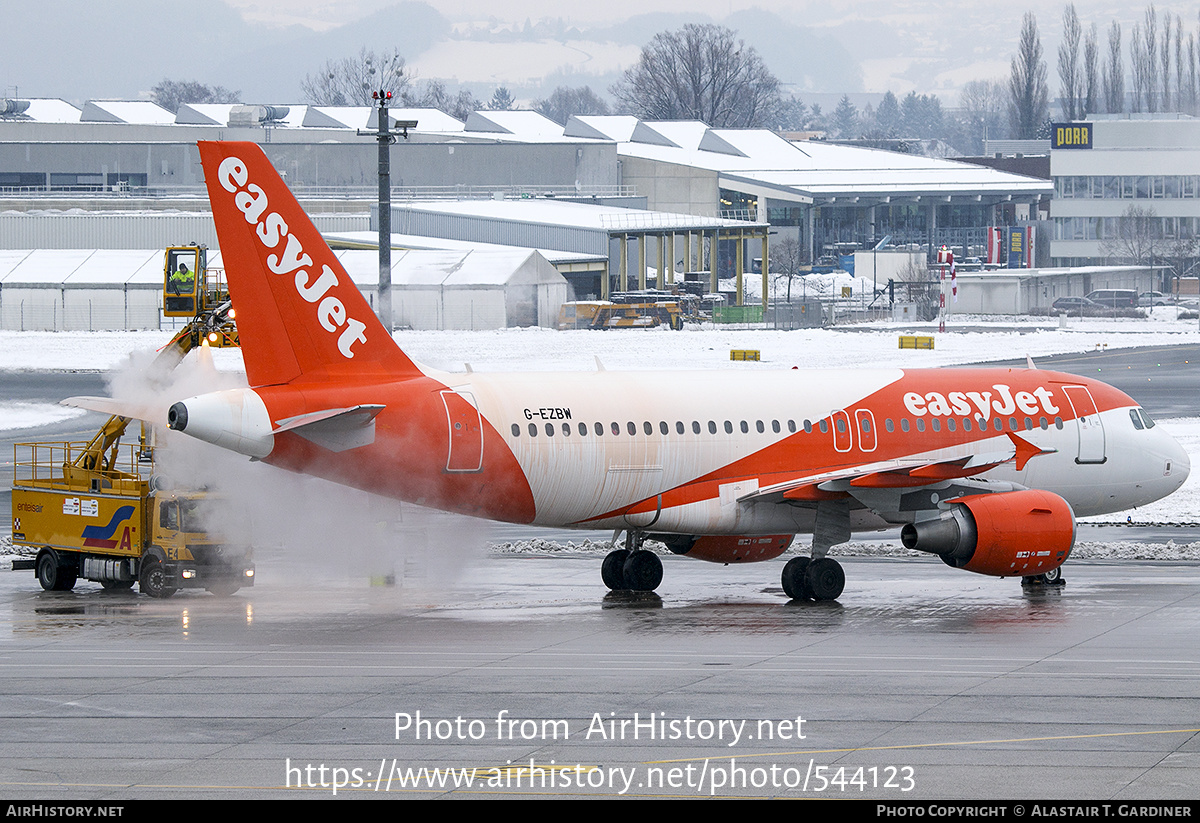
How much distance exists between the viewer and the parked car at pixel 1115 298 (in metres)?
117

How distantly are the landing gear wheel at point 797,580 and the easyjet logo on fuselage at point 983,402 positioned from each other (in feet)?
12.3

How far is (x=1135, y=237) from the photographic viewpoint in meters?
142

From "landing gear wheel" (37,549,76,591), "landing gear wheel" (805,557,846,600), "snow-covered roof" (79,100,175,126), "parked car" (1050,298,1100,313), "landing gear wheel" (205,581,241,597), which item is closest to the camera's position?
"landing gear wheel" (805,557,846,600)

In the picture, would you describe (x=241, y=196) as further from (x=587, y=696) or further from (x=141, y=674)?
(x=587, y=696)

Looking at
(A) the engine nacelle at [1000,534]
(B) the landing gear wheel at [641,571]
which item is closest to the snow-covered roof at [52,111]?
(B) the landing gear wheel at [641,571]

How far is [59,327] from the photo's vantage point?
3846 inches

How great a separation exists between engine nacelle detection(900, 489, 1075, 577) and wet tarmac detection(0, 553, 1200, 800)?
946mm

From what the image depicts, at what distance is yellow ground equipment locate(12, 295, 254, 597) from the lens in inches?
1203

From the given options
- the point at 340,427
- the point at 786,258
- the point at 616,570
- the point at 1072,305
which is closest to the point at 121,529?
the point at 340,427

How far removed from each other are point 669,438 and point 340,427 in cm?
626

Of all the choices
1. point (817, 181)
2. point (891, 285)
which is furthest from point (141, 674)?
point (817, 181)

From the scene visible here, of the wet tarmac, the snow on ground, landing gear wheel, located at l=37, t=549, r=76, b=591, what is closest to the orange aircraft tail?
the wet tarmac

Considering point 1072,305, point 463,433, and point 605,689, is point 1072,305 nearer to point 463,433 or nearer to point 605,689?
point 463,433

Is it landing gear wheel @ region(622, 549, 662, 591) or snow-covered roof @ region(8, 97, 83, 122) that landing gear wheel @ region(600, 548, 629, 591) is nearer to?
landing gear wheel @ region(622, 549, 662, 591)
